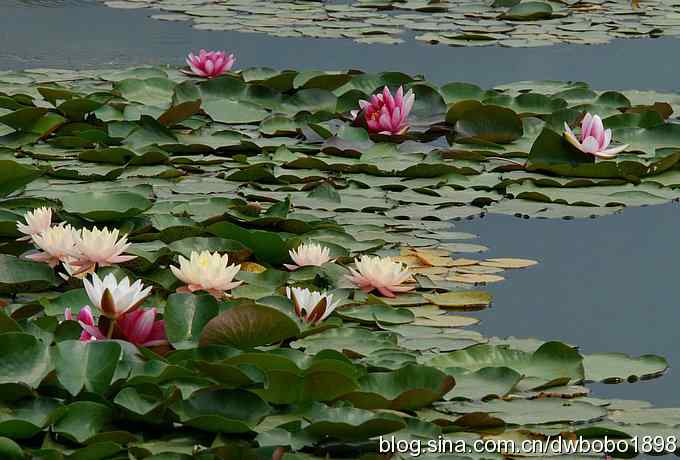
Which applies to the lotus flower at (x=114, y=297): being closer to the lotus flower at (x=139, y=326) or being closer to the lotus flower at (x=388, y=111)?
the lotus flower at (x=139, y=326)

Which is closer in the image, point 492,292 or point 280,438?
point 280,438

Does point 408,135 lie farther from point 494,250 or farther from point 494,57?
point 494,57

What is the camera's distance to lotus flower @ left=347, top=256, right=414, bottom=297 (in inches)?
117

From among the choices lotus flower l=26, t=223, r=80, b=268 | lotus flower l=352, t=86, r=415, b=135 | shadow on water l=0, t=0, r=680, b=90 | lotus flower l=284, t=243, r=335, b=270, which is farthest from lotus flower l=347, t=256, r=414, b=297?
shadow on water l=0, t=0, r=680, b=90

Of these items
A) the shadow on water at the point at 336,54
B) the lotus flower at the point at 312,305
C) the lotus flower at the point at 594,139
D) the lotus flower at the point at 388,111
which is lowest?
the lotus flower at the point at 312,305

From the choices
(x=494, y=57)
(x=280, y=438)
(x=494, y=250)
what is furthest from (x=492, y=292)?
(x=494, y=57)

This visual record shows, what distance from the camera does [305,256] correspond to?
3.10m

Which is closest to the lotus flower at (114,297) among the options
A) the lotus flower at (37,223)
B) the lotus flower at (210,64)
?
the lotus flower at (37,223)

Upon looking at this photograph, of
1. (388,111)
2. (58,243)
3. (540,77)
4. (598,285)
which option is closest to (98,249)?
(58,243)

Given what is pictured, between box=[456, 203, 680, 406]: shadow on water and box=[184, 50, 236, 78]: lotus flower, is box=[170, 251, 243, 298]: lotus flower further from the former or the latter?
box=[184, 50, 236, 78]: lotus flower

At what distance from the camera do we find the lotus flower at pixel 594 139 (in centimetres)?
417

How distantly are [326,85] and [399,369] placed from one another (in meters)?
2.82

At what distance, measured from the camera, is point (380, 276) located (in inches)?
117

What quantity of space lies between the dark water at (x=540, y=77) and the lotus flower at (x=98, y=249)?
2.73ft
